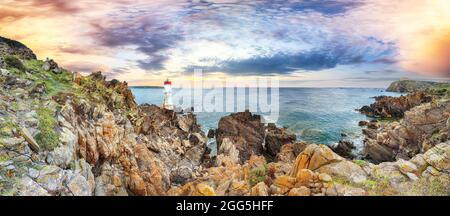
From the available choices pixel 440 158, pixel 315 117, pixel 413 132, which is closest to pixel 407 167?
pixel 440 158

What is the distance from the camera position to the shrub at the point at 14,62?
1033 cm

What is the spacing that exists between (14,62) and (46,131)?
5.59m

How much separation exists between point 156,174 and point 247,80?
559cm

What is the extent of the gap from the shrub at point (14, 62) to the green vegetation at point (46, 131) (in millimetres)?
3979

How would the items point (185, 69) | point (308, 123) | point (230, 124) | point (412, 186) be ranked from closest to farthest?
point (412, 186) < point (185, 69) < point (230, 124) < point (308, 123)

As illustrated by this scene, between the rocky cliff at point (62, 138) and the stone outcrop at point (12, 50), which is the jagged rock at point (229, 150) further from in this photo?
the stone outcrop at point (12, 50)

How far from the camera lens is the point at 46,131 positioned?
21.3 ft

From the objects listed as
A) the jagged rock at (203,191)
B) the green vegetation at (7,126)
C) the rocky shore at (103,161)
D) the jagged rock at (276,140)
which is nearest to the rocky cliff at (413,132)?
the rocky shore at (103,161)

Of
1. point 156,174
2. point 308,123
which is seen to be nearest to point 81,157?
point 156,174

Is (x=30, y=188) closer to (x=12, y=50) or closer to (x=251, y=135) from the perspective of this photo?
(x=12, y=50)

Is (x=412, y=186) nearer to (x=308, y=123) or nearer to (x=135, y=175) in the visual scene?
(x=135, y=175)

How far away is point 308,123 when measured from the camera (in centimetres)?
3067

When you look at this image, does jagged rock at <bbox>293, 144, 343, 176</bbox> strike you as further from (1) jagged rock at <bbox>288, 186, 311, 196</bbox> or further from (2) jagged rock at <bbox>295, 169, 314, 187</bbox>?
(1) jagged rock at <bbox>288, 186, 311, 196</bbox>
